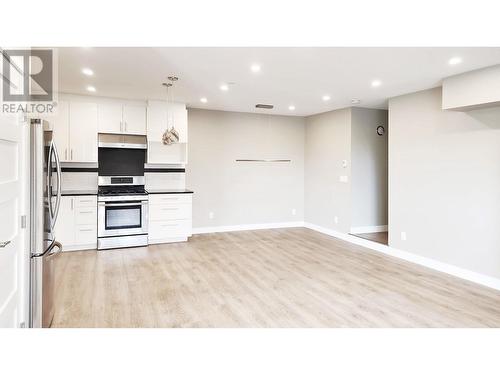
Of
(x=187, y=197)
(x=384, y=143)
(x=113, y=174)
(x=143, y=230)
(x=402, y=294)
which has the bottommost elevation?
(x=402, y=294)

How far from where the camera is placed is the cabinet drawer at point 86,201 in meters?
5.23

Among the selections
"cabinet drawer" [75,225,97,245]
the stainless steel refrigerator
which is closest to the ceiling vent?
"cabinet drawer" [75,225,97,245]

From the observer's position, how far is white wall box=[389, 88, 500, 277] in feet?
13.1

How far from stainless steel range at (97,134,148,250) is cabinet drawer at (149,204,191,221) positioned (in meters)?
0.14

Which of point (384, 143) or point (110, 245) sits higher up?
point (384, 143)

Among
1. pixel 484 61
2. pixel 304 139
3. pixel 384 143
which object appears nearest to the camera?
pixel 484 61

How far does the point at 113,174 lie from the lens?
592 cm

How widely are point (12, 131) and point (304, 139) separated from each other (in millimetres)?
6419

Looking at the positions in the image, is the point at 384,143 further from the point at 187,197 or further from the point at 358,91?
the point at 187,197

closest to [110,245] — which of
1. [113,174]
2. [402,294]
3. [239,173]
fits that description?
[113,174]

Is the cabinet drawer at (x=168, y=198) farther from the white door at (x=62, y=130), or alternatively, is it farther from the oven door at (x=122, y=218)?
the white door at (x=62, y=130)

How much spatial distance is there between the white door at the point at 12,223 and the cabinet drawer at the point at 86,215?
3296mm

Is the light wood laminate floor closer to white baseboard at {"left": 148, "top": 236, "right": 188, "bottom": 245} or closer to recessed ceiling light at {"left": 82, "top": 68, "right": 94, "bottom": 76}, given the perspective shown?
white baseboard at {"left": 148, "top": 236, "right": 188, "bottom": 245}

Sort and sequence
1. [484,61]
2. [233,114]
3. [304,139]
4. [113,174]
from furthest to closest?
[304,139] → [233,114] → [113,174] → [484,61]
